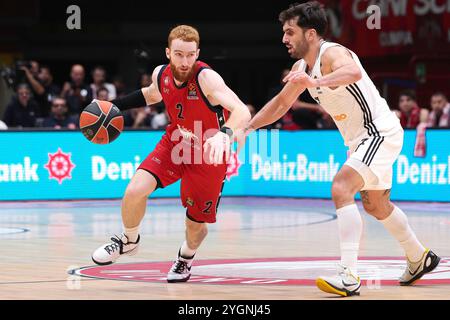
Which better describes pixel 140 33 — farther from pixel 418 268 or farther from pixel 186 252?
pixel 418 268

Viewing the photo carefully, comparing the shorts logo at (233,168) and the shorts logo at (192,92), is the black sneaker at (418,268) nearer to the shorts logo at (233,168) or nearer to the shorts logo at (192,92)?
the shorts logo at (192,92)

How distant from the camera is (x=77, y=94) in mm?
20016

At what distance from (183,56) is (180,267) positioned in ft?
5.56

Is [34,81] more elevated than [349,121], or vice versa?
[349,121]

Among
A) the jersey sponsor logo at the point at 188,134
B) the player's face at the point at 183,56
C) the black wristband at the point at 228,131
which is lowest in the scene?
the jersey sponsor logo at the point at 188,134

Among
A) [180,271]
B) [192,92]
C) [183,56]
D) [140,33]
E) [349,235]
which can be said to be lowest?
[180,271]

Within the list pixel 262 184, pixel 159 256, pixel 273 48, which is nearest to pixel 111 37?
pixel 273 48

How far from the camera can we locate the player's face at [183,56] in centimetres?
898

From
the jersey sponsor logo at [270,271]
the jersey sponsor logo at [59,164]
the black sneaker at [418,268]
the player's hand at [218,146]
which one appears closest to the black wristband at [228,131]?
the player's hand at [218,146]

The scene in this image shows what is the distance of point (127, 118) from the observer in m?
20.4

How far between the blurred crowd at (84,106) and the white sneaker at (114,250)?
9722 mm

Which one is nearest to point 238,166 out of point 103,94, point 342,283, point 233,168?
point 233,168

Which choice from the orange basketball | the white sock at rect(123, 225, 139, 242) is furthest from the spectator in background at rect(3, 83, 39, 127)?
the white sock at rect(123, 225, 139, 242)
